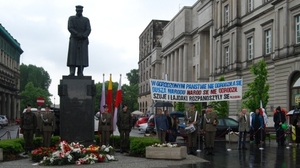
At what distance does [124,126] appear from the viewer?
57.7 feet

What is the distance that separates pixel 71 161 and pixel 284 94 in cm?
2891

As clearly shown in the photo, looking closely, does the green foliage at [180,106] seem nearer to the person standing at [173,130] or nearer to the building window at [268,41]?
the building window at [268,41]

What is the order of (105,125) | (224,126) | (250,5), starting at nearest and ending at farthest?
(105,125)
(224,126)
(250,5)

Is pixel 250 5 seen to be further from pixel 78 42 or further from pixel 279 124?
pixel 78 42

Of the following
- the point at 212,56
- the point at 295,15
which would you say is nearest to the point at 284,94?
the point at 295,15

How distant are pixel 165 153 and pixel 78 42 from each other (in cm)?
524

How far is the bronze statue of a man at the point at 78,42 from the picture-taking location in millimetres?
16844

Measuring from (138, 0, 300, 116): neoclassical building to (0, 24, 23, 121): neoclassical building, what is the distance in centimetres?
3053

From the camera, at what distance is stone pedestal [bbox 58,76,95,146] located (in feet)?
52.4

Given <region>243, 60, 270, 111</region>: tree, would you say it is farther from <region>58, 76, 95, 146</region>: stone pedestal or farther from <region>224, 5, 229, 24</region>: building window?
<region>58, 76, 95, 146</region>: stone pedestal

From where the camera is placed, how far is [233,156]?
17.4 m

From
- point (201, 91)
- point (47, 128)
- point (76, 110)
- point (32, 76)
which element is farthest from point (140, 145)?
point (32, 76)

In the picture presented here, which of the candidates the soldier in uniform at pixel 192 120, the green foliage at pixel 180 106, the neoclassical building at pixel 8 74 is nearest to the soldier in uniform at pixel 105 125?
the soldier in uniform at pixel 192 120

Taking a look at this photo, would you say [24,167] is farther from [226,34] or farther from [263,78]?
[226,34]
